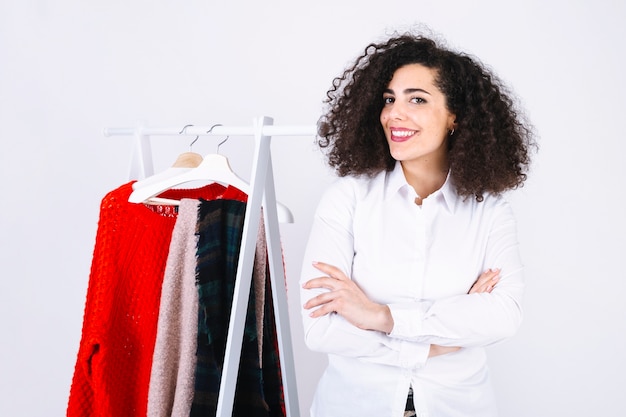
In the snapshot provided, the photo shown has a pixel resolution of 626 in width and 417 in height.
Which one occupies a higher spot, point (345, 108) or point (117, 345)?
point (345, 108)

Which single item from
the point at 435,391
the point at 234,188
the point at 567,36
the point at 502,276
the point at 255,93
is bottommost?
the point at 435,391

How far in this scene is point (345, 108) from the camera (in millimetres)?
1900

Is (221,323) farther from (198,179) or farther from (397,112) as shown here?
(397,112)

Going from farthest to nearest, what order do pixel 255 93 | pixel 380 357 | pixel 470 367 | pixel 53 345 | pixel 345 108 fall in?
1. pixel 53 345
2. pixel 255 93
3. pixel 345 108
4. pixel 470 367
5. pixel 380 357

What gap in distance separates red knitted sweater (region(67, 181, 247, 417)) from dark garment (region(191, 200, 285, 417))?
0.61 ft

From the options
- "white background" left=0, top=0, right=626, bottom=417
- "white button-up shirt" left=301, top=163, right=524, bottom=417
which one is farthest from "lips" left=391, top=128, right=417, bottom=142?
"white background" left=0, top=0, right=626, bottom=417

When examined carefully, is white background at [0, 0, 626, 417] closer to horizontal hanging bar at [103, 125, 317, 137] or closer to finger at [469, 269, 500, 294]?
horizontal hanging bar at [103, 125, 317, 137]

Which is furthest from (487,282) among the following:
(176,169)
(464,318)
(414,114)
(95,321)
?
(95,321)

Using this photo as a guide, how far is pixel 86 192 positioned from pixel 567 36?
2.13 meters

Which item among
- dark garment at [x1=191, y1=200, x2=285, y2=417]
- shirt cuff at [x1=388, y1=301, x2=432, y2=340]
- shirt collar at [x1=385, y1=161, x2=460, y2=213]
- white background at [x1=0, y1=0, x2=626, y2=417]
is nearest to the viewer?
shirt cuff at [x1=388, y1=301, x2=432, y2=340]

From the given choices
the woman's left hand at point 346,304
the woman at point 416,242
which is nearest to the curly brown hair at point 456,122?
the woman at point 416,242

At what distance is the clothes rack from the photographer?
64.1 inches

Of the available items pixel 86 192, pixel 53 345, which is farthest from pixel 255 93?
pixel 53 345

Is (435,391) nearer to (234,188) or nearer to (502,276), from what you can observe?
(502,276)
